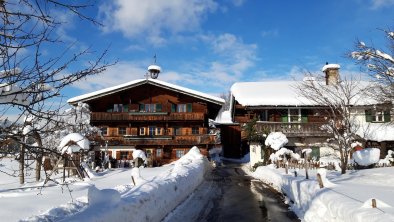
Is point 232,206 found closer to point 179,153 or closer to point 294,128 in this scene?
point 294,128

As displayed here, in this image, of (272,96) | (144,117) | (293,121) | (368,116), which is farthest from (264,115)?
(144,117)

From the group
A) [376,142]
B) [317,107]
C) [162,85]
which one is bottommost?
[376,142]

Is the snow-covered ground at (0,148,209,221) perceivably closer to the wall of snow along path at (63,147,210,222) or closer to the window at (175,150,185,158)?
the wall of snow along path at (63,147,210,222)

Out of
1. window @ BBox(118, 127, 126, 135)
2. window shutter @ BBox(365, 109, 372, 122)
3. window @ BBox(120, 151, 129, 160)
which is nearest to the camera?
window shutter @ BBox(365, 109, 372, 122)

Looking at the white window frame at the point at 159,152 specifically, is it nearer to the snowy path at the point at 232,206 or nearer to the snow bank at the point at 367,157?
the snowy path at the point at 232,206

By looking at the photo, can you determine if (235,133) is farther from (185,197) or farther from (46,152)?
(46,152)

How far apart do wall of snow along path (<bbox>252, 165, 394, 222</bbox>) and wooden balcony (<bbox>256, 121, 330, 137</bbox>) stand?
616 inches

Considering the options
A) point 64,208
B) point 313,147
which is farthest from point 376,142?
point 64,208

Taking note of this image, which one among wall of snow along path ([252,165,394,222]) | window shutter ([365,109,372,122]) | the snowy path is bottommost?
the snowy path

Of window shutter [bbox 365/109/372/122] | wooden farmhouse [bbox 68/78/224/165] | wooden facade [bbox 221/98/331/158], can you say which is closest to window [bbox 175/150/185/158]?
wooden farmhouse [bbox 68/78/224/165]

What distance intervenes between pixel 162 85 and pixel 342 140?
18498 millimetres

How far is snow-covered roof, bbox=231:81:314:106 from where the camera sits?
3328cm

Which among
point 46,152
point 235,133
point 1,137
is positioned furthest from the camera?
point 235,133

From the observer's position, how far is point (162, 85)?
34.6 metres
